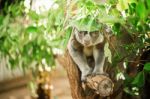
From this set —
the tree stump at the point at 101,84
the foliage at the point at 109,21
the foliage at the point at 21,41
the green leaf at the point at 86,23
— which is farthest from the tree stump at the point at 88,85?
the foliage at the point at 21,41

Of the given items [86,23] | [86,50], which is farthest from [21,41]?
[86,23]

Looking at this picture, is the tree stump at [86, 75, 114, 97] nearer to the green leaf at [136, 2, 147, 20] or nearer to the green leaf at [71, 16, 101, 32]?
the green leaf at [71, 16, 101, 32]

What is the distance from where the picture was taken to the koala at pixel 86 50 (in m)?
2.60

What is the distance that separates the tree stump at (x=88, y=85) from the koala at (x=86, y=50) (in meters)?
0.04

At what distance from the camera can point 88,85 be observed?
2.59 m

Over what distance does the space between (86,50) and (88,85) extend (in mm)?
315

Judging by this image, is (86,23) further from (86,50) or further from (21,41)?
(21,41)

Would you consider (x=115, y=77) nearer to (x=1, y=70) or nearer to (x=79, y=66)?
(x=79, y=66)

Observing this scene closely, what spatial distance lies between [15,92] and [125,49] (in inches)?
198

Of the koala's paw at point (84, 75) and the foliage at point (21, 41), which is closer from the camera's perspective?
the koala's paw at point (84, 75)

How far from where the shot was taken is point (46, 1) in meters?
3.74

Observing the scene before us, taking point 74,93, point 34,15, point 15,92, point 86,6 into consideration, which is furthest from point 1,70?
point 86,6

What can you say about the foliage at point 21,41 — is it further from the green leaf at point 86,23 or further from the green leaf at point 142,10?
the green leaf at point 142,10

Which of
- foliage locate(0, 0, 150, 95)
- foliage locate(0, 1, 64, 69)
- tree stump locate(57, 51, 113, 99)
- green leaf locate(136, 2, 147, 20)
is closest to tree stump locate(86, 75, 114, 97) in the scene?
tree stump locate(57, 51, 113, 99)
